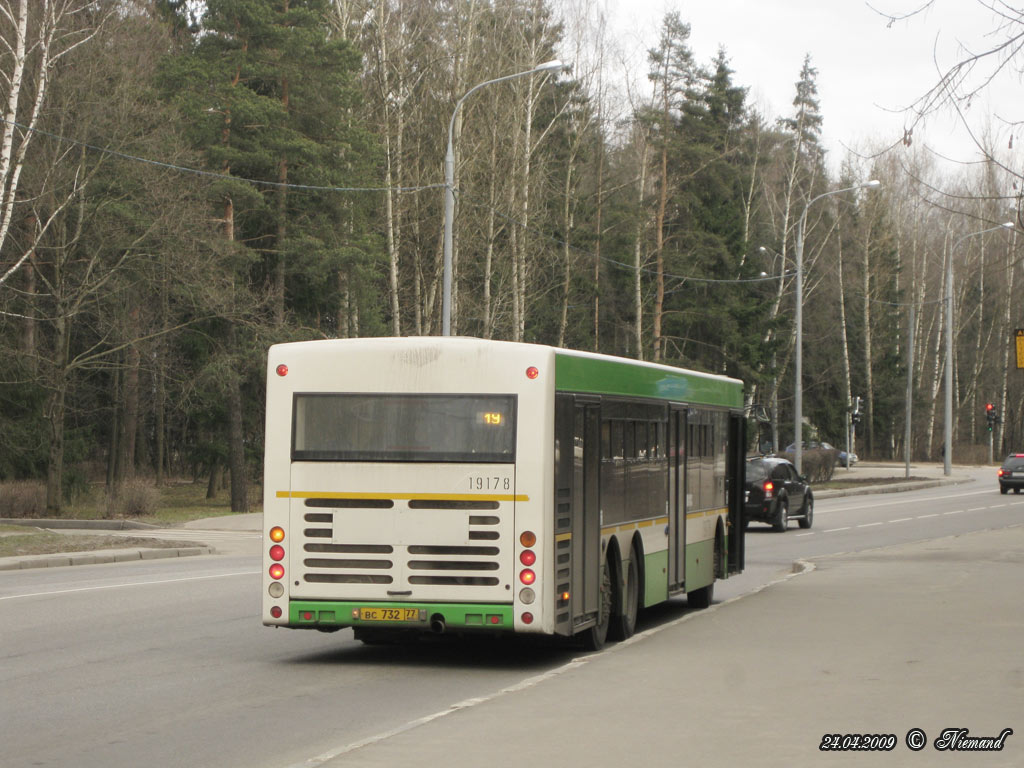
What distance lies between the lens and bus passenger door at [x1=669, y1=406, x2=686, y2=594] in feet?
49.5

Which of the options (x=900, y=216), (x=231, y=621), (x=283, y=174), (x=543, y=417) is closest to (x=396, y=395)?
(x=543, y=417)

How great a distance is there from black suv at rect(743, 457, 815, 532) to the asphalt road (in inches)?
468

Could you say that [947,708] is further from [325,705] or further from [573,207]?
[573,207]

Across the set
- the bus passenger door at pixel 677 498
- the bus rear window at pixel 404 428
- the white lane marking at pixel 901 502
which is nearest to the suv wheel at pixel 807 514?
the white lane marking at pixel 901 502

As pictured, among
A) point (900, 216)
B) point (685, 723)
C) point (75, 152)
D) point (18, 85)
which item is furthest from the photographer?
point (900, 216)

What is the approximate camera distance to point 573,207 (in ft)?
193

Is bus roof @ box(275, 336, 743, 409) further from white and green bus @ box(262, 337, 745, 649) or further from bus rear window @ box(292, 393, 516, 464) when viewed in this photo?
bus rear window @ box(292, 393, 516, 464)

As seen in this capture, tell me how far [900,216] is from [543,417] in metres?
84.7

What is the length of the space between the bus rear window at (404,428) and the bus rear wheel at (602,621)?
204 cm

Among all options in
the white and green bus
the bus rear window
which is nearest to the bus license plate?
the white and green bus

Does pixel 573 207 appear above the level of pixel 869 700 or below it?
above

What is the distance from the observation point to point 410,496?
11.5 m

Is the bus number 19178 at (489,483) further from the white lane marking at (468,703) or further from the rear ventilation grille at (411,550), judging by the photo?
the white lane marking at (468,703)

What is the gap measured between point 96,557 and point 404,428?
1337 cm
